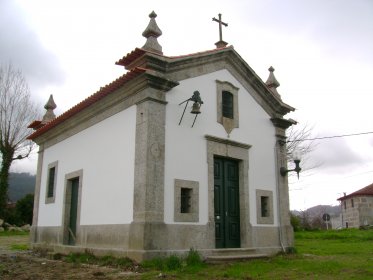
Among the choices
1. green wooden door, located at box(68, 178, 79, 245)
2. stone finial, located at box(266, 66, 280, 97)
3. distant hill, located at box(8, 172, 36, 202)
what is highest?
distant hill, located at box(8, 172, 36, 202)

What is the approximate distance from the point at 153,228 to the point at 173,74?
3.73 m

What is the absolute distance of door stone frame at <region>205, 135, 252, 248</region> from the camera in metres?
9.83

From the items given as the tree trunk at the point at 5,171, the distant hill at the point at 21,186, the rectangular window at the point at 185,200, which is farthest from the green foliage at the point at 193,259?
the distant hill at the point at 21,186

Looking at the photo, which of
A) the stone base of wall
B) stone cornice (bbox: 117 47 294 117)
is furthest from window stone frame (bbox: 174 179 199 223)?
stone cornice (bbox: 117 47 294 117)

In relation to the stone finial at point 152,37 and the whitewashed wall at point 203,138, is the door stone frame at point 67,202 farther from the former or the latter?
the stone finial at point 152,37

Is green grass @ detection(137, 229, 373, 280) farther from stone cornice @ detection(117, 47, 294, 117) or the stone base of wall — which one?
stone cornice @ detection(117, 47, 294, 117)

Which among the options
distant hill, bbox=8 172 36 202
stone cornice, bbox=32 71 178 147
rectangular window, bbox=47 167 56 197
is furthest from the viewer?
distant hill, bbox=8 172 36 202

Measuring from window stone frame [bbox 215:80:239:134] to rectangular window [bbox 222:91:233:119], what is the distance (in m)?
0.09

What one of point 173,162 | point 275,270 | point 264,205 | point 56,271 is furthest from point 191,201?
point 56,271

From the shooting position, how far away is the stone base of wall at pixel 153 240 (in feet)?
27.4

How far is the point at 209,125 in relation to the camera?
10266mm

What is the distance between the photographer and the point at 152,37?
967 cm

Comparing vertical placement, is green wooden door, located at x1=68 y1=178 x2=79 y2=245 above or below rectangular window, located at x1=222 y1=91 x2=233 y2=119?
below

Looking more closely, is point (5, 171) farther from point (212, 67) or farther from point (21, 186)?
point (21, 186)
